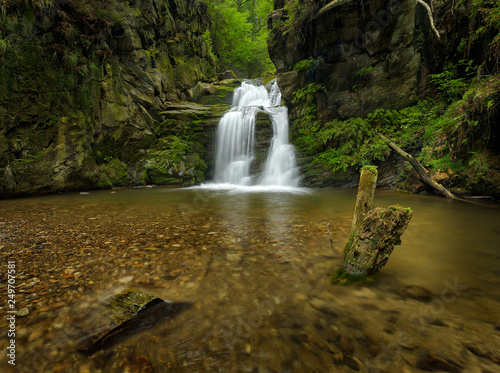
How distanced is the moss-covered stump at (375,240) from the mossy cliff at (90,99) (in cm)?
938

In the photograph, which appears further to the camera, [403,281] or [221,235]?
[221,235]

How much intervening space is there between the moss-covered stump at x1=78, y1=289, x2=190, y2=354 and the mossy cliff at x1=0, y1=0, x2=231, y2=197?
7.90 meters

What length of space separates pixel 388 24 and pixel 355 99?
9.94 feet

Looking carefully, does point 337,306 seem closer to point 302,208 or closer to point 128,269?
point 128,269

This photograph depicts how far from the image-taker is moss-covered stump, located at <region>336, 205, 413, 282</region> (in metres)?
2.09

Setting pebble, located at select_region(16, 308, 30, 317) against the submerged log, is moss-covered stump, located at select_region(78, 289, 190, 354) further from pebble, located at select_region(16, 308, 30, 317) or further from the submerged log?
the submerged log

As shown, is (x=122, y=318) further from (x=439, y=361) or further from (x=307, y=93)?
(x=307, y=93)

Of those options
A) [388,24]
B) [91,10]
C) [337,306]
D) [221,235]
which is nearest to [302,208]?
[221,235]

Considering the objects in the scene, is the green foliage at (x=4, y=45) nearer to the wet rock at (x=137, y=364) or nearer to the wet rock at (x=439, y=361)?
the wet rock at (x=137, y=364)

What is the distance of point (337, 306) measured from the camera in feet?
5.95

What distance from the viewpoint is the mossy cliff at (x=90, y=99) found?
22.4 feet

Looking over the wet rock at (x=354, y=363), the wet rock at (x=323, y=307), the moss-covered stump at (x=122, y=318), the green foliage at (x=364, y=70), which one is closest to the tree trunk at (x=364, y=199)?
the wet rock at (x=323, y=307)

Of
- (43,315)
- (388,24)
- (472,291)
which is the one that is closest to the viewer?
(43,315)

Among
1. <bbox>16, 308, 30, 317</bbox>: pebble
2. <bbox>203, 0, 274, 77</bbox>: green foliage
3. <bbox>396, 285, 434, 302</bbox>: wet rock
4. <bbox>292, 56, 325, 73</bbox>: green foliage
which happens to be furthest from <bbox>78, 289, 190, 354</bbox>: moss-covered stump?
<bbox>203, 0, 274, 77</bbox>: green foliage
